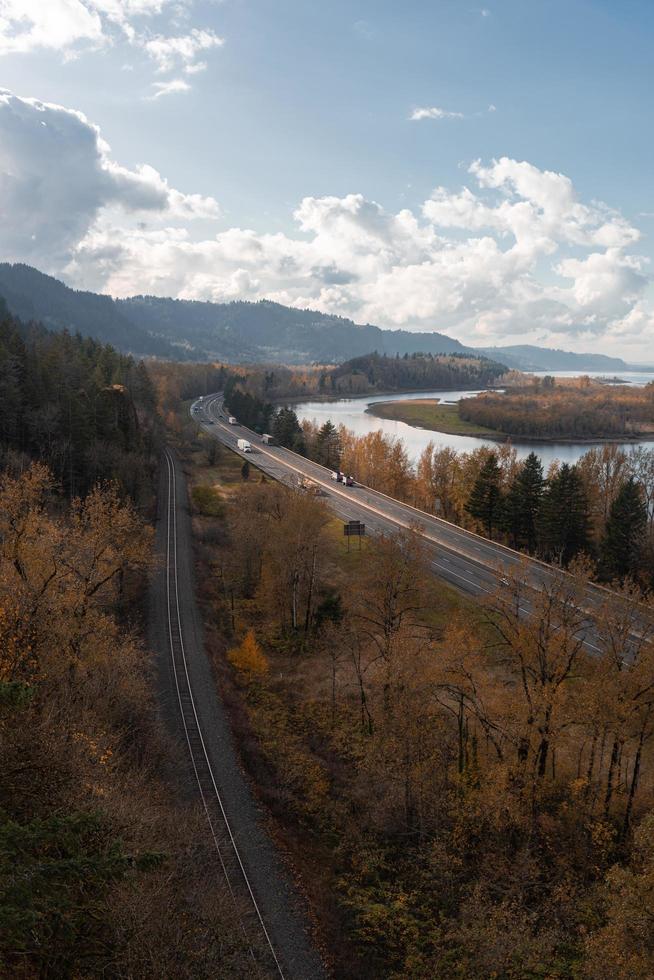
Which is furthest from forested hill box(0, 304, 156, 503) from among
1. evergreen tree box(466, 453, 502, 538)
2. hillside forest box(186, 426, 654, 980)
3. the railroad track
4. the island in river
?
the island in river

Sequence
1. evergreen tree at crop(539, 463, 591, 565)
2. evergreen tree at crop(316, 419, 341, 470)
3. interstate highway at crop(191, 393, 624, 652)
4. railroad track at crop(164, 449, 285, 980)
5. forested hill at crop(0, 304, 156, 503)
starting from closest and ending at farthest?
1. railroad track at crop(164, 449, 285, 980)
2. interstate highway at crop(191, 393, 624, 652)
3. forested hill at crop(0, 304, 156, 503)
4. evergreen tree at crop(539, 463, 591, 565)
5. evergreen tree at crop(316, 419, 341, 470)

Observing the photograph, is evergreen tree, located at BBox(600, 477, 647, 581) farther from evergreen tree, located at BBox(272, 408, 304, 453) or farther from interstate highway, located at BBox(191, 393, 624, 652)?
evergreen tree, located at BBox(272, 408, 304, 453)

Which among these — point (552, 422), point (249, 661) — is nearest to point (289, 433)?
point (249, 661)

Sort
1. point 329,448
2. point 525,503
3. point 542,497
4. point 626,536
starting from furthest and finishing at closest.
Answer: point 329,448
point 525,503
point 542,497
point 626,536

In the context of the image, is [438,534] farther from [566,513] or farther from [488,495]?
[566,513]

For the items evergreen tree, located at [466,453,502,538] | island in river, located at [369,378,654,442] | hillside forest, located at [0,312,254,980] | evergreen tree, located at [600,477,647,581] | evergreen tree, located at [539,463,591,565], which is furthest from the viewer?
island in river, located at [369,378,654,442]
